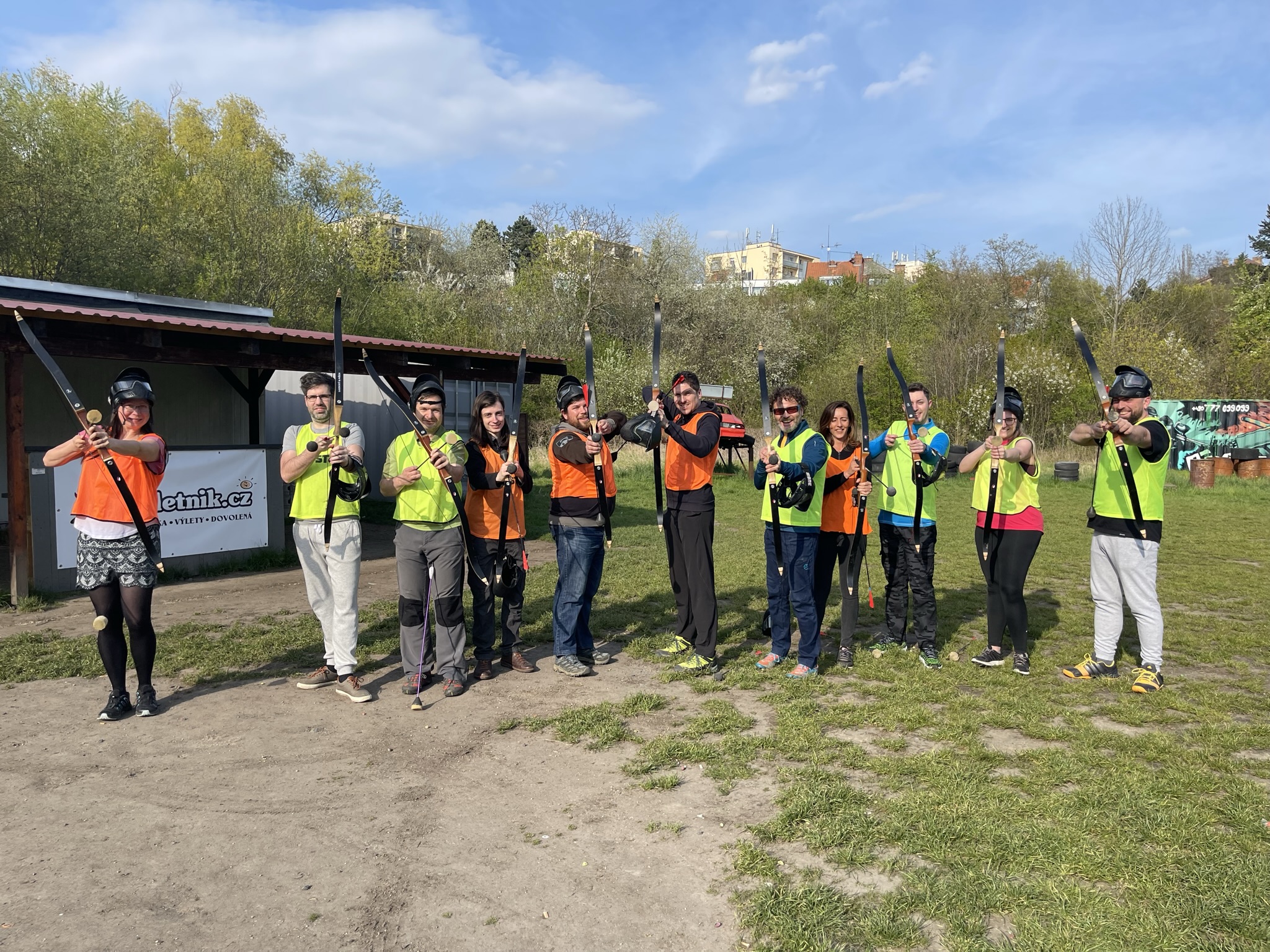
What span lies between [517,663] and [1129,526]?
440 centimetres

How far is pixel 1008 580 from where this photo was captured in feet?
19.9

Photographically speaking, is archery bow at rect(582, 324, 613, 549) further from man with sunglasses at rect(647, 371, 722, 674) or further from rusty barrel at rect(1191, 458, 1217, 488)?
rusty barrel at rect(1191, 458, 1217, 488)

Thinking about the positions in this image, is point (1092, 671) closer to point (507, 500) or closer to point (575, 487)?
point (575, 487)

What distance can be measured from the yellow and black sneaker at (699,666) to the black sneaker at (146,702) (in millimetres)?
3467

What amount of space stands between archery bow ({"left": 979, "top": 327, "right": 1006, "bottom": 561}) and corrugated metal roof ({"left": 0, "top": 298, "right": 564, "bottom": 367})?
658 cm

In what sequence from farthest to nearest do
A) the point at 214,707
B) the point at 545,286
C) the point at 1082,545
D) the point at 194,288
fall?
the point at 545,286, the point at 194,288, the point at 1082,545, the point at 214,707

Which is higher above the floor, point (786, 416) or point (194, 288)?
point (194, 288)

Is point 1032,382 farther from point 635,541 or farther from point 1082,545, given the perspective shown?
point 635,541

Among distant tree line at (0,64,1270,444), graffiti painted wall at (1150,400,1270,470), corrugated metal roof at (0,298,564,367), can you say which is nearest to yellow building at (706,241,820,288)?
distant tree line at (0,64,1270,444)

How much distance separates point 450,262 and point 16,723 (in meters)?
36.7

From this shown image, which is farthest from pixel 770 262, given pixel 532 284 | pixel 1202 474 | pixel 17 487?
pixel 17 487

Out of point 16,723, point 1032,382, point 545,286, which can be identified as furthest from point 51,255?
point 1032,382

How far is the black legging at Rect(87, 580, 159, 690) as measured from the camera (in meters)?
5.06

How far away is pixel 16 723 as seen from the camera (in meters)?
5.08
